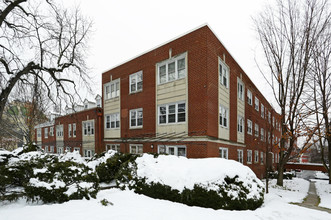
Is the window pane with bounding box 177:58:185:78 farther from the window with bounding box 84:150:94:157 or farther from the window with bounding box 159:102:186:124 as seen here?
the window with bounding box 84:150:94:157

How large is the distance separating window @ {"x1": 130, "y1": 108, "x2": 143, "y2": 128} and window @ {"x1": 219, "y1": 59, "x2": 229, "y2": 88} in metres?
7.07

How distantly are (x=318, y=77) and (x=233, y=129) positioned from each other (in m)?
8.11

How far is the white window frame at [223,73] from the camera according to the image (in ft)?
45.5

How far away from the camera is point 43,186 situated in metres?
6.09

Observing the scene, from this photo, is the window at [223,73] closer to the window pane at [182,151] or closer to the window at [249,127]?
the window pane at [182,151]

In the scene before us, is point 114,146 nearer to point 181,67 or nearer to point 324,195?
point 181,67

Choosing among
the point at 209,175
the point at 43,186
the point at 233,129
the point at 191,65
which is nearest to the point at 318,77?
the point at 233,129

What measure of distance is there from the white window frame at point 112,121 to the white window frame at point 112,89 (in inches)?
77.8

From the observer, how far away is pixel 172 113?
13367 mm

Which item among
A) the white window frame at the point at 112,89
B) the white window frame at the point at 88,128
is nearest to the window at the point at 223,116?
the white window frame at the point at 112,89

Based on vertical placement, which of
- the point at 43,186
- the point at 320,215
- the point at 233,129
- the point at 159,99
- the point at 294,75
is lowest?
the point at 320,215

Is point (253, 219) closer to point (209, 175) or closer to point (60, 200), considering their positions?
point (209, 175)

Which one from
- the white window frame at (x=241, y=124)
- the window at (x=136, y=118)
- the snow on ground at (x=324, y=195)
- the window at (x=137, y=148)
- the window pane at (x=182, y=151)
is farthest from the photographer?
the white window frame at (x=241, y=124)

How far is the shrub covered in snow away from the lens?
241 inches
